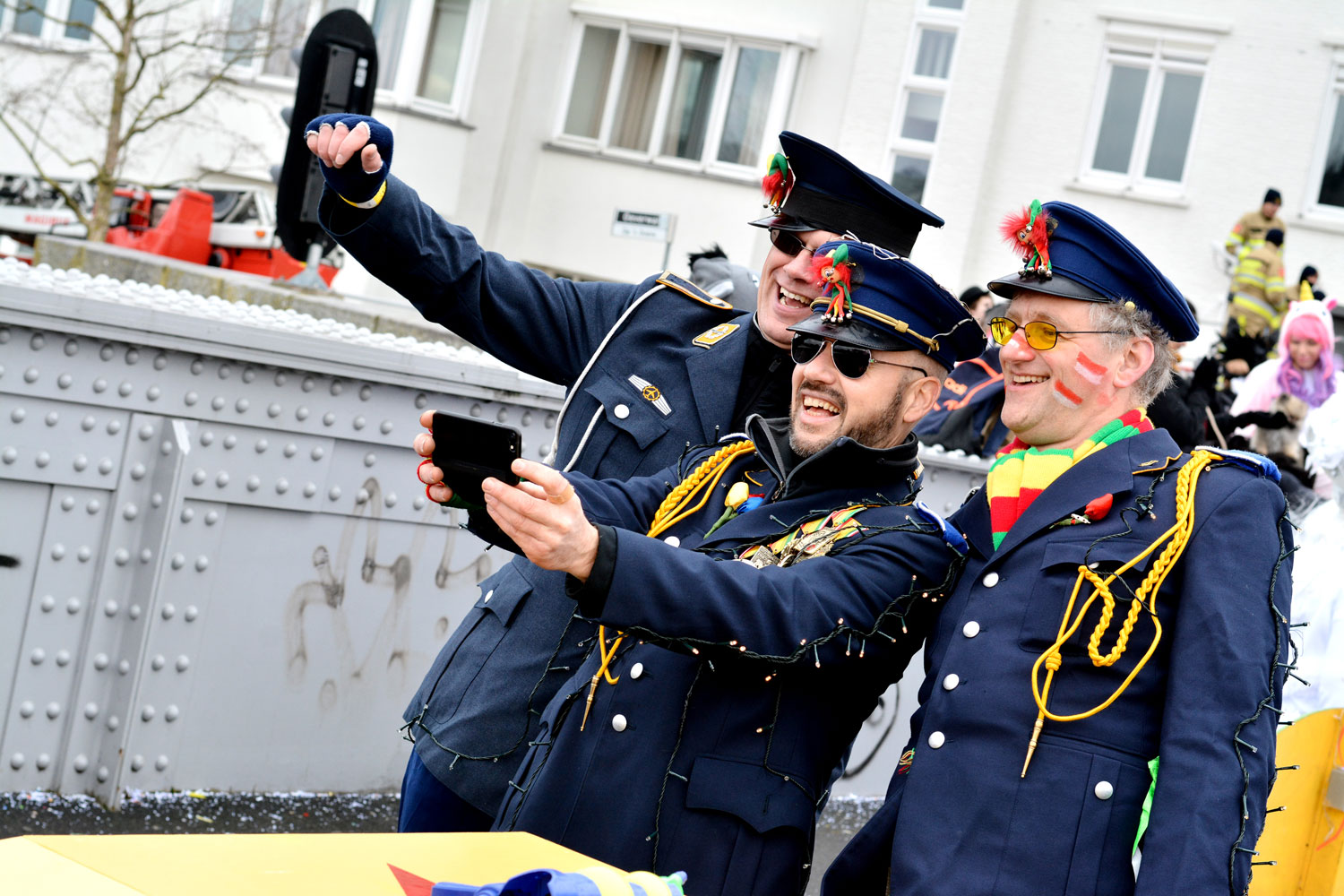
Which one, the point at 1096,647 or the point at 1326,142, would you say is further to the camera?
the point at 1326,142

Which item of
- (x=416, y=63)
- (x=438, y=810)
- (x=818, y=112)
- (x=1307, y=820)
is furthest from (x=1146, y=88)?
(x=438, y=810)

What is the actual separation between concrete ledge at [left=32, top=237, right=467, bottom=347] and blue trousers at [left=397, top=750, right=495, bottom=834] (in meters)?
5.31

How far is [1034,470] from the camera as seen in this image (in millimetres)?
2713

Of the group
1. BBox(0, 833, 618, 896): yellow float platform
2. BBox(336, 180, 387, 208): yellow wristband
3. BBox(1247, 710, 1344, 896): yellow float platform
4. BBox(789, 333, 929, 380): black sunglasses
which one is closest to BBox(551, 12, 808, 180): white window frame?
BBox(1247, 710, 1344, 896): yellow float platform

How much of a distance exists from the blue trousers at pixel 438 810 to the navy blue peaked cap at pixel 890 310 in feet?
4.09

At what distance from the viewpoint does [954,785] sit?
7.98ft

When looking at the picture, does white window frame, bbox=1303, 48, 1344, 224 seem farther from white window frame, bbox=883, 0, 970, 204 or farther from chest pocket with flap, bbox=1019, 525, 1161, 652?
chest pocket with flap, bbox=1019, 525, 1161, 652

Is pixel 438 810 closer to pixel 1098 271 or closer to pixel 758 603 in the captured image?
pixel 758 603

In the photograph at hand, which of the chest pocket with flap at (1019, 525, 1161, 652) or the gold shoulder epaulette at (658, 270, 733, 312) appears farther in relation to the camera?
the gold shoulder epaulette at (658, 270, 733, 312)

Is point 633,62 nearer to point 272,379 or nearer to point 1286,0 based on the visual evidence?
point 1286,0

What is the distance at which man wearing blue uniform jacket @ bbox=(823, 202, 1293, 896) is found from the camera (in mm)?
2264

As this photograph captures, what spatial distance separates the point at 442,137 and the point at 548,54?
8.38 feet

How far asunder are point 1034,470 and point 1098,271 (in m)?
0.39

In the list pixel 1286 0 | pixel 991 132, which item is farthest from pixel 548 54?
pixel 1286 0
